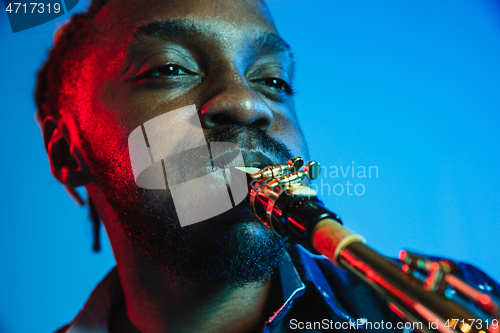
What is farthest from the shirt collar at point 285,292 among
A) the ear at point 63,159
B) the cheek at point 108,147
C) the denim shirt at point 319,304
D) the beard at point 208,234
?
the cheek at point 108,147

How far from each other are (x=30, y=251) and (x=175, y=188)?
75.7 inches

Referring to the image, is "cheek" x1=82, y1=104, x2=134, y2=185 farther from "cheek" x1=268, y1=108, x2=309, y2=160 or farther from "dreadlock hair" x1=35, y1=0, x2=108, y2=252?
"cheek" x1=268, y1=108, x2=309, y2=160

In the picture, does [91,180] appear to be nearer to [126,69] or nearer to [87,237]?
[126,69]

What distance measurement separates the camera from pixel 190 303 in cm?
145

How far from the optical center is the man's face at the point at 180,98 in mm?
1179

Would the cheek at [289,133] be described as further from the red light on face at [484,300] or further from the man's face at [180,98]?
the red light on face at [484,300]

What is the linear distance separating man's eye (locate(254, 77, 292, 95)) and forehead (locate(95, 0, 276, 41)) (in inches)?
9.4

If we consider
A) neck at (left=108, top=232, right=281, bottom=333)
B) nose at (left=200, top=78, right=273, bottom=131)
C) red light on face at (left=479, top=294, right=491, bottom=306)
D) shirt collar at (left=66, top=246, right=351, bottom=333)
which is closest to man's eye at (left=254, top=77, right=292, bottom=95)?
nose at (left=200, top=78, right=273, bottom=131)

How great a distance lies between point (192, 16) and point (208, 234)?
954 mm

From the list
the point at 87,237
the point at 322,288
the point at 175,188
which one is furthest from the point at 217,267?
the point at 87,237

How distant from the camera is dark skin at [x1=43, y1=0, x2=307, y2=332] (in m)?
1.28

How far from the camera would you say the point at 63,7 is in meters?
1.92

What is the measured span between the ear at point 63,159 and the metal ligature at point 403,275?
1382 mm

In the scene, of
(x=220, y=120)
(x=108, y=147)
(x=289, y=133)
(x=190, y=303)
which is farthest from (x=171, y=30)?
(x=190, y=303)
